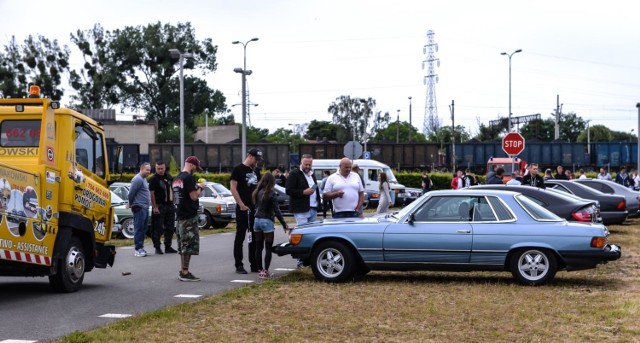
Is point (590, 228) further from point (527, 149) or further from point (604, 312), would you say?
point (527, 149)

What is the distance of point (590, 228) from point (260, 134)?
120412 millimetres

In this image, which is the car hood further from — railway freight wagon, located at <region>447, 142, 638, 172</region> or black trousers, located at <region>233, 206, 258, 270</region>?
railway freight wagon, located at <region>447, 142, 638, 172</region>

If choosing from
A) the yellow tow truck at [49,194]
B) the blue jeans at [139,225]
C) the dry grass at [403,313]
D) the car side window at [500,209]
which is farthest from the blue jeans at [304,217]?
the blue jeans at [139,225]

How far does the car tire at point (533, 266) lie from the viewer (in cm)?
1216

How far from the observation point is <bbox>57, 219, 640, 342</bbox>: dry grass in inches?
332

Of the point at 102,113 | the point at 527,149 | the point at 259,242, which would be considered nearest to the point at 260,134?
the point at 102,113

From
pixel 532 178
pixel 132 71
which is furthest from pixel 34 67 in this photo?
pixel 532 178

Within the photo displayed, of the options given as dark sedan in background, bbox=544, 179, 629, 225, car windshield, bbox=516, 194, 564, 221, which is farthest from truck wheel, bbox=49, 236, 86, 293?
dark sedan in background, bbox=544, 179, 629, 225

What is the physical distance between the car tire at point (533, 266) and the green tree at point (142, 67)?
8155 centimetres

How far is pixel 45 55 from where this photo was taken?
294 ft

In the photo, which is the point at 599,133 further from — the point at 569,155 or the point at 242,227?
the point at 242,227

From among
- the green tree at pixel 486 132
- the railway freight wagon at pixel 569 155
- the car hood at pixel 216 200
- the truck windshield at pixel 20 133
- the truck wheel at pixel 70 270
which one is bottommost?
the truck wheel at pixel 70 270

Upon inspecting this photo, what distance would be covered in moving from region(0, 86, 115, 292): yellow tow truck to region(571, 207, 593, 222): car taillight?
9.45 metres

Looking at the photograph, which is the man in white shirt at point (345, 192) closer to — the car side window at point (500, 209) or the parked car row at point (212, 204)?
the car side window at point (500, 209)
